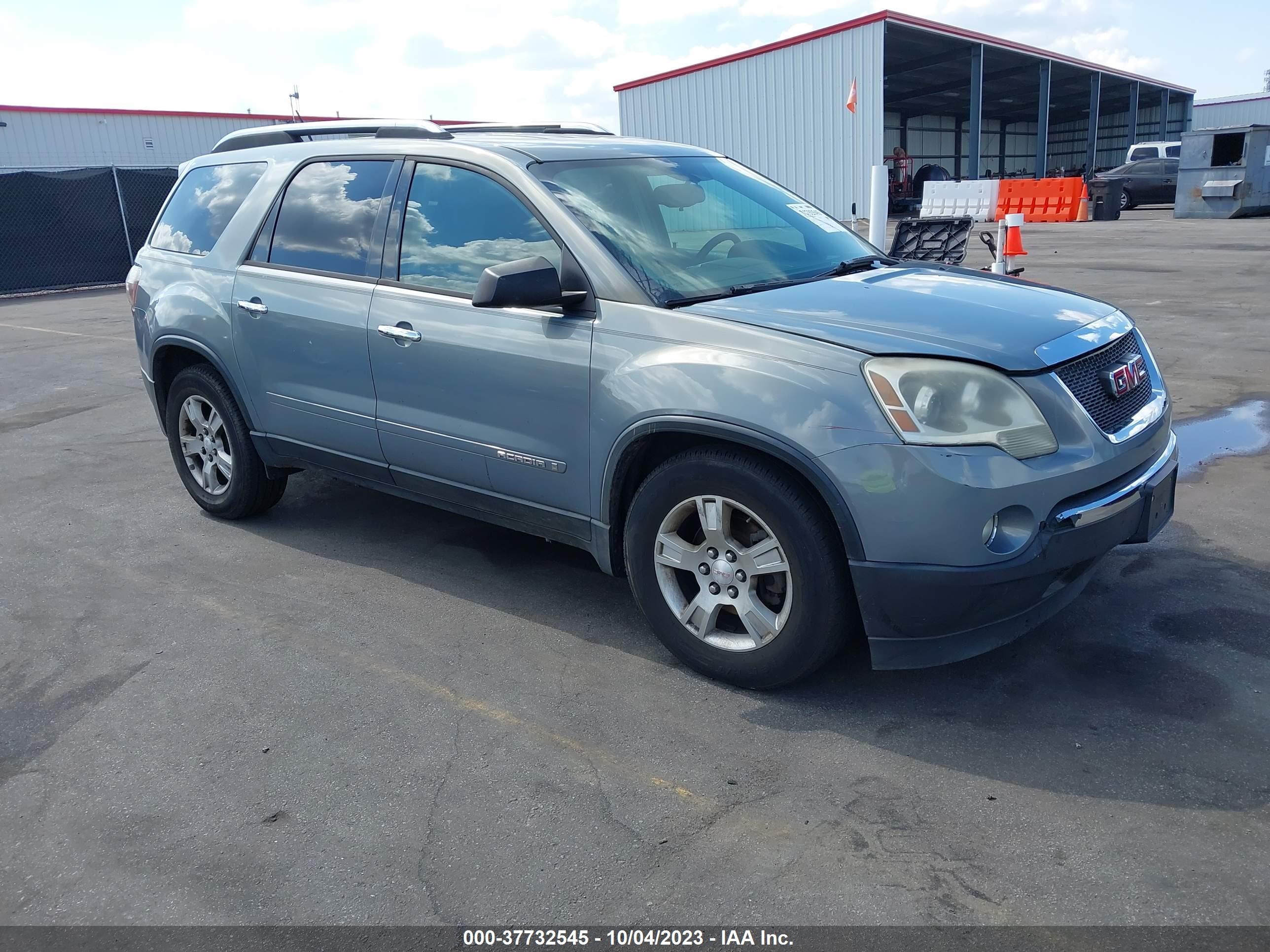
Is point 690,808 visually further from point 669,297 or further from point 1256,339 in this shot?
point 1256,339

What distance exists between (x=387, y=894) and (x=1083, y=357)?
264 cm

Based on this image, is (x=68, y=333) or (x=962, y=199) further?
(x=962, y=199)

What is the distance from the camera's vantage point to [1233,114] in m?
56.8

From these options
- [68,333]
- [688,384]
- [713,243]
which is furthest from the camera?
[68,333]

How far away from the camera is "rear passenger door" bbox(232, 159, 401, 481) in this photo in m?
4.36

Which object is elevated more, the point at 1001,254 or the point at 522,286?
the point at 522,286

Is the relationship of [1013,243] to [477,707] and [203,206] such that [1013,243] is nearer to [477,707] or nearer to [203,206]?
[203,206]

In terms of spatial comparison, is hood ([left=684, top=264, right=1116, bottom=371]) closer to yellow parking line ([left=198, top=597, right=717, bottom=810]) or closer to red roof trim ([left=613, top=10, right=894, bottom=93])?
yellow parking line ([left=198, top=597, right=717, bottom=810])

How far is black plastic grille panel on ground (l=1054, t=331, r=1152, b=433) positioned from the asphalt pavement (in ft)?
2.82

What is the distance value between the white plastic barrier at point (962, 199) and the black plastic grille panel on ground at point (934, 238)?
17238 millimetres

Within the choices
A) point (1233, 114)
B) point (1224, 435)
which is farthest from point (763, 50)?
point (1233, 114)

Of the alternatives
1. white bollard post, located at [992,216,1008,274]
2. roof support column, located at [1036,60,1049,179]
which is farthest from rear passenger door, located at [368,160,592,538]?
roof support column, located at [1036,60,1049,179]

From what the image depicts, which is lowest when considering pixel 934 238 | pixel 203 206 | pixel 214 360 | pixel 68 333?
pixel 68 333

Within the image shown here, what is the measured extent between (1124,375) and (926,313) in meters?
0.72
